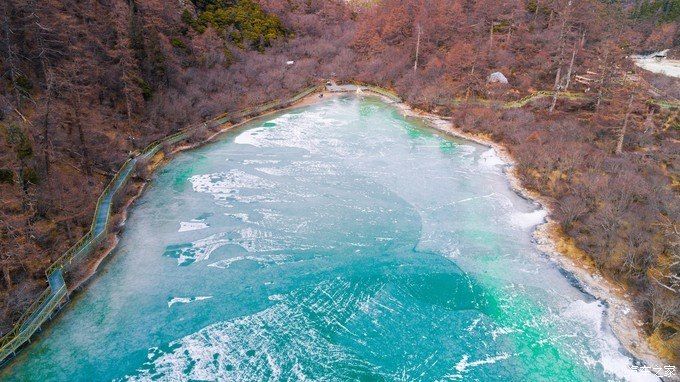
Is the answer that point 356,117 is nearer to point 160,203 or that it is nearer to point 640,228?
point 160,203

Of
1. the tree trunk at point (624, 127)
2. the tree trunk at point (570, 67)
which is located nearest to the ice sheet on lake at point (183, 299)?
the tree trunk at point (624, 127)

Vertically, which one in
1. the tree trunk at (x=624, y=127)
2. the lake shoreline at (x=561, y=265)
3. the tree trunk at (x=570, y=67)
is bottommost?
the lake shoreline at (x=561, y=265)

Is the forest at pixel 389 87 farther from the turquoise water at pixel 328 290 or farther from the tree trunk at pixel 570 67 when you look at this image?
the turquoise water at pixel 328 290

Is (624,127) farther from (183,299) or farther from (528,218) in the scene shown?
(183,299)

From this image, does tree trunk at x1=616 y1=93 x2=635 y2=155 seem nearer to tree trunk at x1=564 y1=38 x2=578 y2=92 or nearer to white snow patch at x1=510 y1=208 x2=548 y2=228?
white snow patch at x1=510 y1=208 x2=548 y2=228

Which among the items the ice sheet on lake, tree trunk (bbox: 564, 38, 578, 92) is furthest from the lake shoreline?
tree trunk (bbox: 564, 38, 578, 92)

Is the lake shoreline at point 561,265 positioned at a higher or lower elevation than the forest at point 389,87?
lower
